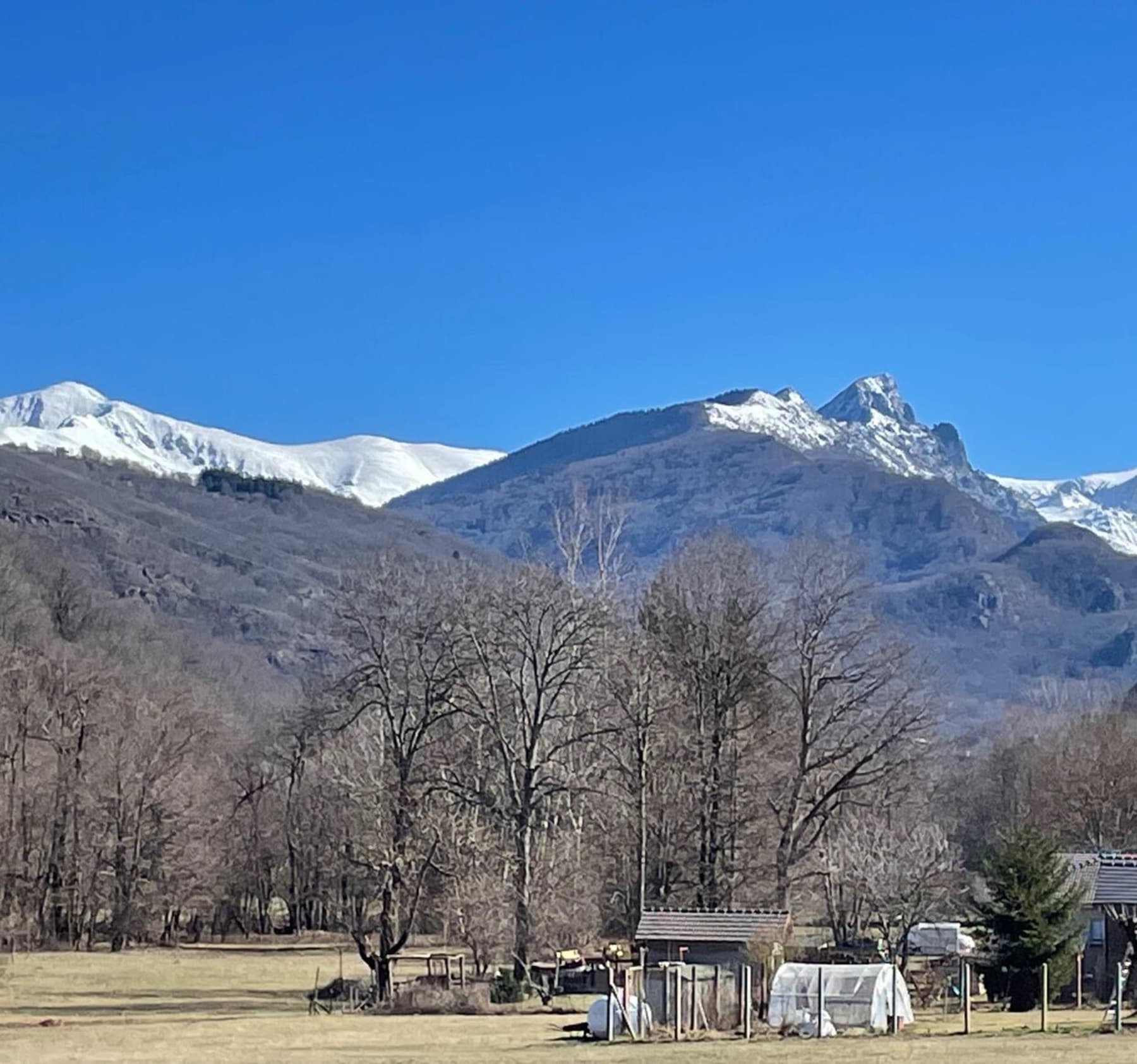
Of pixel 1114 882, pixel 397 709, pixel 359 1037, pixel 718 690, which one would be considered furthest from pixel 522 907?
pixel 1114 882

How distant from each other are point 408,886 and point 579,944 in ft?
22.8

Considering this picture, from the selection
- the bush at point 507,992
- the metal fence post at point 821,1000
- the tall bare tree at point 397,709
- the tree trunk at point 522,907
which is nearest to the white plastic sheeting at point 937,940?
the tree trunk at point 522,907

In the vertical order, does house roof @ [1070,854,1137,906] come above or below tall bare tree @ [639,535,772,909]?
below

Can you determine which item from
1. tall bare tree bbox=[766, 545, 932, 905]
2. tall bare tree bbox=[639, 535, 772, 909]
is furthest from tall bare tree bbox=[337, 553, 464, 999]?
tall bare tree bbox=[766, 545, 932, 905]

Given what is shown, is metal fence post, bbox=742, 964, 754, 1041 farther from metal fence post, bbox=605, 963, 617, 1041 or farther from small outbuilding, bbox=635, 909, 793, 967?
small outbuilding, bbox=635, 909, 793, 967

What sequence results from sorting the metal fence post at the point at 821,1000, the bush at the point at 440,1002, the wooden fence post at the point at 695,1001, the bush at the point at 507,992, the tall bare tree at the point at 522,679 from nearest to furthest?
the metal fence post at the point at 821,1000 → the wooden fence post at the point at 695,1001 → the bush at the point at 440,1002 → the bush at the point at 507,992 → the tall bare tree at the point at 522,679

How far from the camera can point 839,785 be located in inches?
2275

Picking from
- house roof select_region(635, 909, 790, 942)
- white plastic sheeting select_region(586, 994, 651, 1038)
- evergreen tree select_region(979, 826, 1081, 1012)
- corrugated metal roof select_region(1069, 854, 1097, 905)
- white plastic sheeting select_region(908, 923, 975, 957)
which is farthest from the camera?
white plastic sheeting select_region(908, 923, 975, 957)

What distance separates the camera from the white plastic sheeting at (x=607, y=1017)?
42.0 m

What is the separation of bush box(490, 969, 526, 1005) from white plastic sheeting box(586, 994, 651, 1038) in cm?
963

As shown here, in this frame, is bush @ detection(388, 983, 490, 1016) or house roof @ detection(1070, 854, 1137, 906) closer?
bush @ detection(388, 983, 490, 1016)

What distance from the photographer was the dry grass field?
36219mm

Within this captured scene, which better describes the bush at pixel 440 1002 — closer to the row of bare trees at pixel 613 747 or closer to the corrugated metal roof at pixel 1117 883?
the row of bare trees at pixel 613 747

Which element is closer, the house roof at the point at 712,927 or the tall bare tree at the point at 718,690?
the house roof at the point at 712,927
